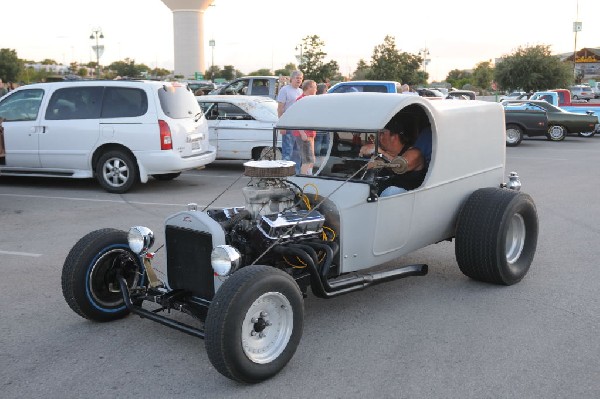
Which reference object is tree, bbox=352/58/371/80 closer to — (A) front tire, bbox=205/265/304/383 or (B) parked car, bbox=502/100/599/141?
(B) parked car, bbox=502/100/599/141

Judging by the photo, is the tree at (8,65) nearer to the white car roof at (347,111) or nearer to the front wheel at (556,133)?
the front wheel at (556,133)

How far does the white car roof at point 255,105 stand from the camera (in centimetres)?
1295

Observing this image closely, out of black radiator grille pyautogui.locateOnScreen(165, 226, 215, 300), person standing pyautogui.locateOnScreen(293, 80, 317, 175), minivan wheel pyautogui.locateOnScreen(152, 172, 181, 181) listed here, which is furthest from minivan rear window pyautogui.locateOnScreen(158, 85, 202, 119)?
black radiator grille pyautogui.locateOnScreen(165, 226, 215, 300)

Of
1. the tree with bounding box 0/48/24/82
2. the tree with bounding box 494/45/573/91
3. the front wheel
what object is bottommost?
the front wheel

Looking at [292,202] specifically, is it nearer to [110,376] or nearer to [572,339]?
[110,376]

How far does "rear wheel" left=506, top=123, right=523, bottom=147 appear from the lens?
65.9 feet

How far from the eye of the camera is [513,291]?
559cm

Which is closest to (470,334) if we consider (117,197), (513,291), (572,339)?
(572,339)

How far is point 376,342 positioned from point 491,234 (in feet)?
5.23

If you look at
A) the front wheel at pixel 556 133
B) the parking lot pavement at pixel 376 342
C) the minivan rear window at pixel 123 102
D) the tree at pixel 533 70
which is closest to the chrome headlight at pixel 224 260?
the parking lot pavement at pixel 376 342

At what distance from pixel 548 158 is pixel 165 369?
14.4m

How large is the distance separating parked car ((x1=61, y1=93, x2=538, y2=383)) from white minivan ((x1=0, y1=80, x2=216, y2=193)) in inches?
211

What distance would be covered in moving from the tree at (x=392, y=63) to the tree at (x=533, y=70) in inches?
229

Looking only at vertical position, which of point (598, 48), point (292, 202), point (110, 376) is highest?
point (598, 48)
